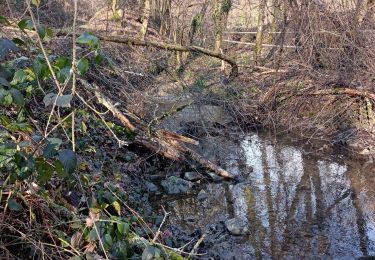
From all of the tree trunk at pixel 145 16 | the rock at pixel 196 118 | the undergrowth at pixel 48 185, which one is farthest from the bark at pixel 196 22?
the undergrowth at pixel 48 185

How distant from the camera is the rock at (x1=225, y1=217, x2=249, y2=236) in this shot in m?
4.38

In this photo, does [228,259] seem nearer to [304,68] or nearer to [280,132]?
[280,132]

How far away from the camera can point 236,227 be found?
440 centimetres

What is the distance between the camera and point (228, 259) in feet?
12.9

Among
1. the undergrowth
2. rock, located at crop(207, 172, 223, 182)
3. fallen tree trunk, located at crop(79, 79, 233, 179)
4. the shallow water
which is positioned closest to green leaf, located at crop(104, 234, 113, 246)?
the undergrowth

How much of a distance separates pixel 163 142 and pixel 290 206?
1.71 metres

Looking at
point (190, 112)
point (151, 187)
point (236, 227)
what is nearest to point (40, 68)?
point (236, 227)

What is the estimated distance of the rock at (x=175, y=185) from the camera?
5.27 meters

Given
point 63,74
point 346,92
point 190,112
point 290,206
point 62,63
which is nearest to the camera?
point 63,74

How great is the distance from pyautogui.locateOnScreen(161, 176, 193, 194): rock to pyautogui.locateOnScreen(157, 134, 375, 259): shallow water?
0.19 meters

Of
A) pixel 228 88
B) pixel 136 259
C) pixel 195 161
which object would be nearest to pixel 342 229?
pixel 195 161

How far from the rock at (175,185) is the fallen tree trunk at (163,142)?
0.41 m

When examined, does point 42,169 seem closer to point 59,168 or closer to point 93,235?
point 59,168

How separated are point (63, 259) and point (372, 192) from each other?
4339 mm
